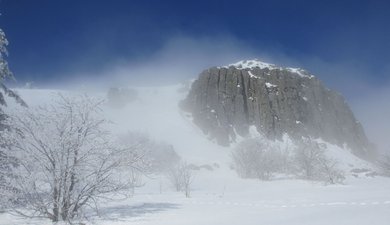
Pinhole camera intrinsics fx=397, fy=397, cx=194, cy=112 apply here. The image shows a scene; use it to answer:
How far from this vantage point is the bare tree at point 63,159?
15.8 meters

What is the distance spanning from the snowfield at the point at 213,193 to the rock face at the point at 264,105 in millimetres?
6087

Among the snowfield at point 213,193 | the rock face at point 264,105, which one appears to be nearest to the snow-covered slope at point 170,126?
the snowfield at point 213,193

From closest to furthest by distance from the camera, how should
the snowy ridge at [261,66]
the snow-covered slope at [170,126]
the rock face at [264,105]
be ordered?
1. the snow-covered slope at [170,126]
2. the rock face at [264,105]
3. the snowy ridge at [261,66]

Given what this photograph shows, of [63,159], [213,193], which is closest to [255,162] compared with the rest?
[213,193]

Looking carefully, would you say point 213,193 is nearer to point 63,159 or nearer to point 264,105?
point 63,159

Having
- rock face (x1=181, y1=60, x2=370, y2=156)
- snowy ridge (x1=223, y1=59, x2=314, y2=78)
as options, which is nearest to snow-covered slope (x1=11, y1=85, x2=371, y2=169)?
rock face (x1=181, y1=60, x2=370, y2=156)

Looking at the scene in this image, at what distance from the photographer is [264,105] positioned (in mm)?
118812

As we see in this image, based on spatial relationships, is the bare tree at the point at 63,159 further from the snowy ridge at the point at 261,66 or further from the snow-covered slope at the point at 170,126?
the snowy ridge at the point at 261,66

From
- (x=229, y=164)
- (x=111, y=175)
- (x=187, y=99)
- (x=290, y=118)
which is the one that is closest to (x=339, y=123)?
(x=290, y=118)

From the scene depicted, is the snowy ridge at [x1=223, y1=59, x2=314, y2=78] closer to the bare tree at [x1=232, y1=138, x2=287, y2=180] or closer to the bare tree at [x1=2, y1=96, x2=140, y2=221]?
the bare tree at [x1=232, y1=138, x2=287, y2=180]

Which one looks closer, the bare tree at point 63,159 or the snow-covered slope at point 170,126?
the bare tree at point 63,159

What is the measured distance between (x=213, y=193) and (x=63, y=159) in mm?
21685

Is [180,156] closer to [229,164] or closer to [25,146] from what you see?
[229,164]

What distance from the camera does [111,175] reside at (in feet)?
55.9
